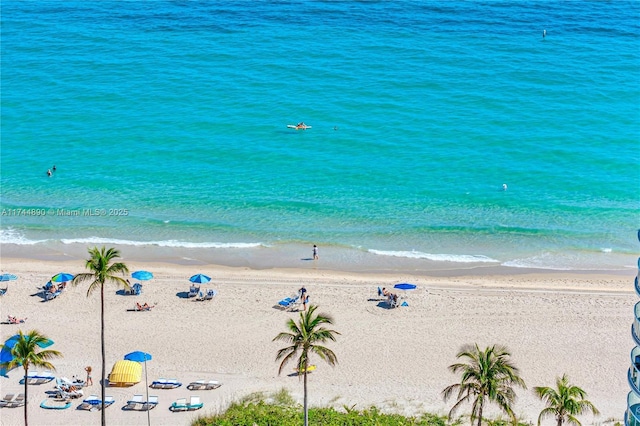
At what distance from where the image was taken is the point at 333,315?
47.5 metres

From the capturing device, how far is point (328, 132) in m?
75.6

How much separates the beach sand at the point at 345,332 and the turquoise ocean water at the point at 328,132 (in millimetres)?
4196

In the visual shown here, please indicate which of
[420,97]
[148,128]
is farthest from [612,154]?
[148,128]

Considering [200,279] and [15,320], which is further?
[200,279]

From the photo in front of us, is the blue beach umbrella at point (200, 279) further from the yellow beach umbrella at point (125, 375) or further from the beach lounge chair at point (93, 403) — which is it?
the beach lounge chair at point (93, 403)

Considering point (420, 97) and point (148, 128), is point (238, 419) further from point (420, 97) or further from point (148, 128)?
point (420, 97)

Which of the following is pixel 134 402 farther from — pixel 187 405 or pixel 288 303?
pixel 288 303

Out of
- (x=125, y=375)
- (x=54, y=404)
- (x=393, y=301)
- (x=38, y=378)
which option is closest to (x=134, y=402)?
(x=125, y=375)

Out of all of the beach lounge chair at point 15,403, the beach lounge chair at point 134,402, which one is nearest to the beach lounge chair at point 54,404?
the beach lounge chair at point 15,403

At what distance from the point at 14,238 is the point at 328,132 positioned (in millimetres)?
28672

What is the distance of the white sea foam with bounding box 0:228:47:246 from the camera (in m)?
59.5

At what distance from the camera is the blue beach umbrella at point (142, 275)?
50.3 metres

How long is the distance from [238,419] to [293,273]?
18.7 metres

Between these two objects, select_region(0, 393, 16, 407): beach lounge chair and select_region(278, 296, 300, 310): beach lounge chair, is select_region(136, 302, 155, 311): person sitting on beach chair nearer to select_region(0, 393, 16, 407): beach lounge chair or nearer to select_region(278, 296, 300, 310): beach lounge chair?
select_region(278, 296, 300, 310): beach lounge chair
